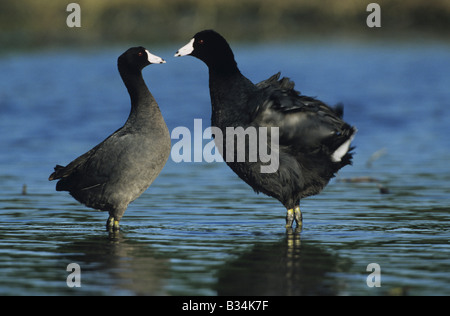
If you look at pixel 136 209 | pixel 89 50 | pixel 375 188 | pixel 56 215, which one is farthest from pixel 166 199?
pixel 89 50

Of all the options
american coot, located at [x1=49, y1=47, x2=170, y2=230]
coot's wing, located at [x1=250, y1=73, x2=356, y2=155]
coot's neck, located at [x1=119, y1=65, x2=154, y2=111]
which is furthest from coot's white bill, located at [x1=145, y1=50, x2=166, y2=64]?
coot's wing, located at [x1=250, y1=73, x2=356, y2=155]

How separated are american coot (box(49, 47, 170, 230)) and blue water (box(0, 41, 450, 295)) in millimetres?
389

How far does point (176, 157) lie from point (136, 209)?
528 cm

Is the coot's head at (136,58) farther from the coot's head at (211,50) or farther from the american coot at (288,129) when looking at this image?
the american coot at (288,129)

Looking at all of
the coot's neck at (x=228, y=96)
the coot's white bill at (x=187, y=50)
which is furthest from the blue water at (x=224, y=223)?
the coot's white bill at (x=187, y=50)

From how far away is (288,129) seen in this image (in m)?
9.53

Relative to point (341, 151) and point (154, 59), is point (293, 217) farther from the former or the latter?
point (154, 59)

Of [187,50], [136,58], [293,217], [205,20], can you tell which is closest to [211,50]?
[187,50]

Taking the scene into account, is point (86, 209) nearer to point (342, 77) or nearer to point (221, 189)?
point (221, 189)

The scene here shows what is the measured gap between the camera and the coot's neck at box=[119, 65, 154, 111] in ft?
34.0

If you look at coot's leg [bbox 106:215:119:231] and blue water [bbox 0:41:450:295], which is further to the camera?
coot's leg [bbox 106:215:119:231]

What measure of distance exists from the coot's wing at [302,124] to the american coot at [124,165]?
123 cm

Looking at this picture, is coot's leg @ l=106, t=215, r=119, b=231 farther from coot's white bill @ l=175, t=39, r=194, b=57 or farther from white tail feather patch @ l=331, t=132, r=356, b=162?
white tail feather patch @ l=331, t=132, r=356, b=162

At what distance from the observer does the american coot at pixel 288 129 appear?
9.54 meters
